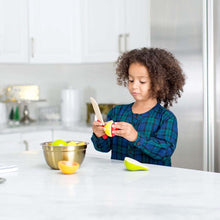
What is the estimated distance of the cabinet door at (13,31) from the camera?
3.60 meters

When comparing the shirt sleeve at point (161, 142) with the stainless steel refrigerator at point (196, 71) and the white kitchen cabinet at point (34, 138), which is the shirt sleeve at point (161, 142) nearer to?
the stainless steel refrigerator at point (196, 71)

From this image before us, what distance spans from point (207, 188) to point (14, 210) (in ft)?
2.02

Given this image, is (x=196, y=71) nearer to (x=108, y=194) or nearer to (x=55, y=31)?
(x=55, y=31)

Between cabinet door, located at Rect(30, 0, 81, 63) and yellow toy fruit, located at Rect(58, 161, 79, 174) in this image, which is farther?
cabinet door, located at Rect(30, 0, 81, 63)

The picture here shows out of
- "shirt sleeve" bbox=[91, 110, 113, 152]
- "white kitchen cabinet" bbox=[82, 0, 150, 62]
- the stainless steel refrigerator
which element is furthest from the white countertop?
"white kitchen cabinet" bbox=[82, 0, 150, 62]

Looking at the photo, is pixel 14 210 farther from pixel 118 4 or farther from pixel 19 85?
pixel 19 85

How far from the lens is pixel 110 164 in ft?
5.99

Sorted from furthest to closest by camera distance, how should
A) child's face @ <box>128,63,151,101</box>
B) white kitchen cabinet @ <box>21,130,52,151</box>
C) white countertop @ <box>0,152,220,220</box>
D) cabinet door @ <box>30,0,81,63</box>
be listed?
cabinet door @ <box>30,0,81,63</box>, white kitchen cabinet @ <box>21,130,52,151</box>, child's face @ <box>128,63,151,101</box>, white countertop @ <box>0,152,220,220</box>

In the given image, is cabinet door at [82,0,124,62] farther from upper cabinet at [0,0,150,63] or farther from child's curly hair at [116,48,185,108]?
child's curly hair at [116,48,185,108]

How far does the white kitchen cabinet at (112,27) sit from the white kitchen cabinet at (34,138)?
0.75 m

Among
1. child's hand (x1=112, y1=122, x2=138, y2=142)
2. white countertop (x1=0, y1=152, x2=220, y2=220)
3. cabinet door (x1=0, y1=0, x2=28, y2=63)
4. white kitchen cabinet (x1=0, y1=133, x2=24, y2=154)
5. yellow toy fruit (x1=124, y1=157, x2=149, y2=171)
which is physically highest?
cabinet door (x1=0, y1=0, x2=28, y2=63)

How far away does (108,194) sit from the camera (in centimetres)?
133

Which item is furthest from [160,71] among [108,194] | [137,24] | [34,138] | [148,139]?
[34,138]

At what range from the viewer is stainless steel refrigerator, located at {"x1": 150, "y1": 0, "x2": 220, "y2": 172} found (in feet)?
9.03
